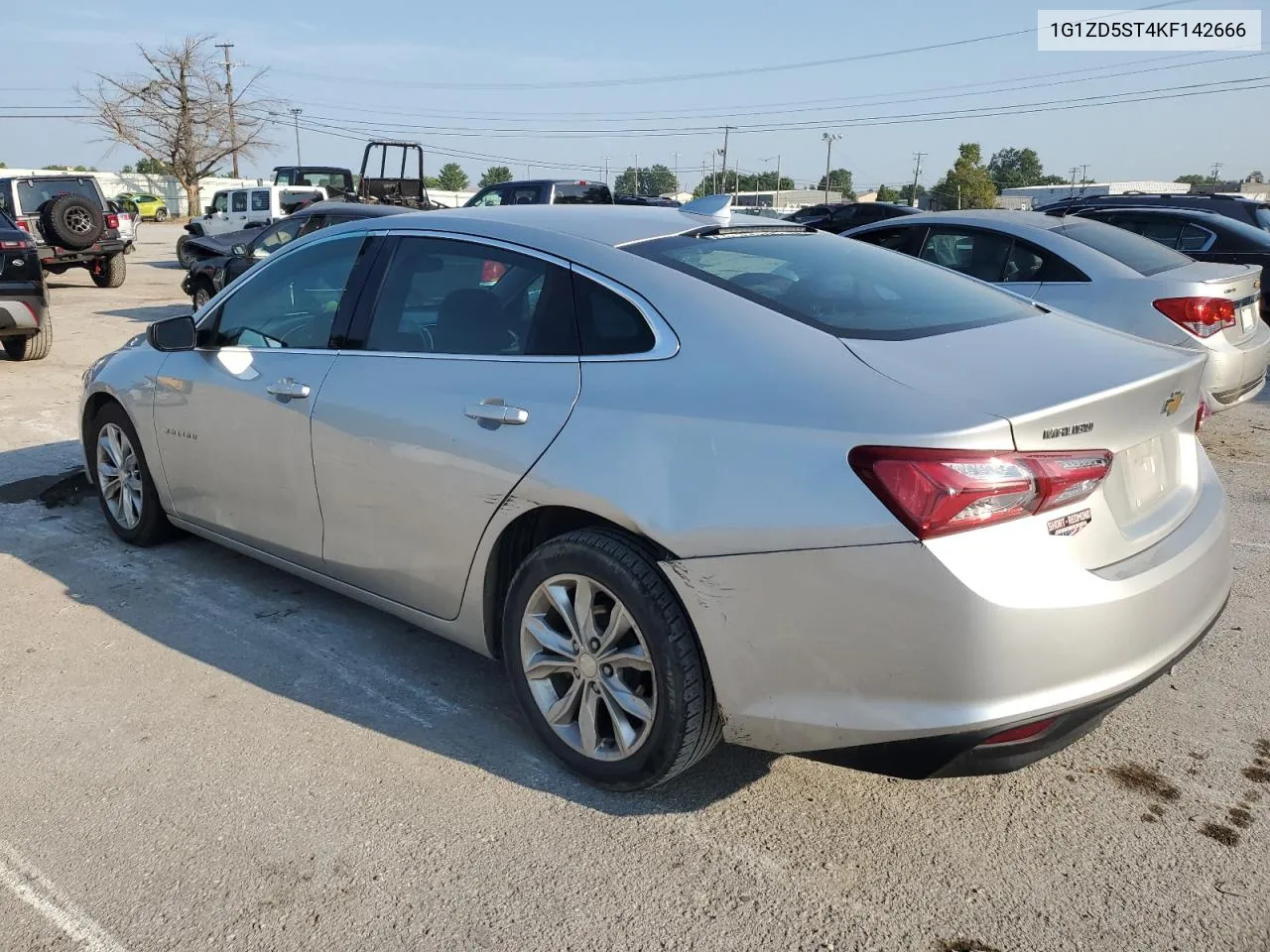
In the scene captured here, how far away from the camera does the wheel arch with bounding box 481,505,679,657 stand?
9.52ft

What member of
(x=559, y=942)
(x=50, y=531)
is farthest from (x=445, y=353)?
(x=50, y=531)

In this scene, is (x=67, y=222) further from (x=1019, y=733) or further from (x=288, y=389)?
(x=1019, y=733)

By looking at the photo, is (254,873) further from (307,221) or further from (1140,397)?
(307,221)

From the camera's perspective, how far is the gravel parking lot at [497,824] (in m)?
2.45

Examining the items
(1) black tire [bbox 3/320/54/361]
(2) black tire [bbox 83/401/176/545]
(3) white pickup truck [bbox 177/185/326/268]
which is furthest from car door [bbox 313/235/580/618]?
(3) white pickup truck [bbox 177/185/326/268]

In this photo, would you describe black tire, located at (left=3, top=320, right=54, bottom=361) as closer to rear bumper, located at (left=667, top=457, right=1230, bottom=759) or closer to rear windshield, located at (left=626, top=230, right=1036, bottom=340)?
rear windshield, located at (left=626, top=230, right=1036, bottom=340)

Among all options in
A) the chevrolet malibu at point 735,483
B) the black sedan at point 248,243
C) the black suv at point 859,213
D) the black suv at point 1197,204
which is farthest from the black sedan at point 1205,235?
the black suv at point 859,213

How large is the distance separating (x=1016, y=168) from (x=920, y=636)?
538 ft

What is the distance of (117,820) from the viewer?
9.44 ft

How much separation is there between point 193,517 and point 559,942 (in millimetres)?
2848

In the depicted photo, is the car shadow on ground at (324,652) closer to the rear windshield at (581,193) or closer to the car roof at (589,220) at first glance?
the car roof at (589,220)

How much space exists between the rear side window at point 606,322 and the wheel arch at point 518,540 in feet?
1.53

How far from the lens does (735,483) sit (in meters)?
2.54

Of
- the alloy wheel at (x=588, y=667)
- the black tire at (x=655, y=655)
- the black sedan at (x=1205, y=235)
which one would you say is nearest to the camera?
the black tire at (x=655, y=655)
